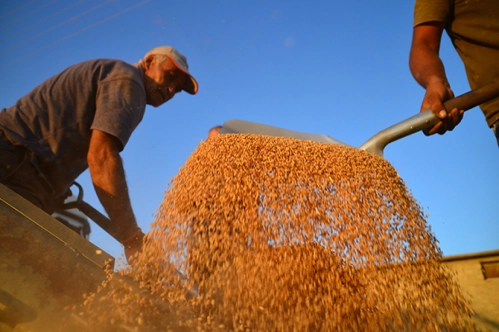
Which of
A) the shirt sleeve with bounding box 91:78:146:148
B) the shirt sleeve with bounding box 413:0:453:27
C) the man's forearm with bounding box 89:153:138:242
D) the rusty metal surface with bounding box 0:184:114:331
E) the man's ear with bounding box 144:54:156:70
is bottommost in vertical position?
the rusty metal surface with bounding box 0:184:114:331

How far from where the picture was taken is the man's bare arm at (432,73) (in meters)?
1.45

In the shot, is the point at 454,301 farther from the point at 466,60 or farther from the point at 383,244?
the point at 466,60

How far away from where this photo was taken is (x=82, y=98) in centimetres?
177

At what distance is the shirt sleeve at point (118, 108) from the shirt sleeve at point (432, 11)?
1.52 metres

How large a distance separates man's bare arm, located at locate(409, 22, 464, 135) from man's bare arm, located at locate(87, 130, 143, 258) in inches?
56.7

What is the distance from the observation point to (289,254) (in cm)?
112

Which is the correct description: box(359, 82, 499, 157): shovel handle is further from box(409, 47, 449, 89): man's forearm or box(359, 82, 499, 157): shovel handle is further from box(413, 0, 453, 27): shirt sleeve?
box(413, 0, 453, 27): shirt sleeve

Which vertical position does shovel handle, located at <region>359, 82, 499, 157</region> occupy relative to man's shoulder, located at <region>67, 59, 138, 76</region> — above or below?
below

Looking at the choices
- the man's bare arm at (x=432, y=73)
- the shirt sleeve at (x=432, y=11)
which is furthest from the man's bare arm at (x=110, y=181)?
the shirt sleeve at (x=432, y=11)

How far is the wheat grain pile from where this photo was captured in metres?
1.04

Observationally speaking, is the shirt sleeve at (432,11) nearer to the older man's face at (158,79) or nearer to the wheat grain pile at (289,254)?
the wheat grain pile at (289,254)

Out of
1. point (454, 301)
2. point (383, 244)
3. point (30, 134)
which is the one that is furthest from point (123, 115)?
point (454, 301)

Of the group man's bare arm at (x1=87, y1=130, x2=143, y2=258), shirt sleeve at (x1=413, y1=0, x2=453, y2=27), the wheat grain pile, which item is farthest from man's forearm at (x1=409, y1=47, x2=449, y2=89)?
man's bare arm at (x1=87, y1=130, x2=143, y2=258)

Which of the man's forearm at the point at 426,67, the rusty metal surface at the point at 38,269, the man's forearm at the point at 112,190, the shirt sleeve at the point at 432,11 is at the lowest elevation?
the rusty metal surface at the point at 38,269
